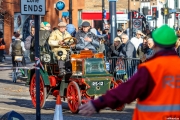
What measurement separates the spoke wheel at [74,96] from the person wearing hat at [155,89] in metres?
7.89

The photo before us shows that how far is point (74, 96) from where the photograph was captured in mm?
13633

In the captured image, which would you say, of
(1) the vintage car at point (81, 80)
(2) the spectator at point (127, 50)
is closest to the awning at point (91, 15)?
(2) the spectator at point (127, 50)

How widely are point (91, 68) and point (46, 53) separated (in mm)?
1497

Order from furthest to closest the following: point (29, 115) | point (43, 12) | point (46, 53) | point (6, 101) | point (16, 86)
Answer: point (16, 86) < point (6, 101) < point (46, 53) < point (29, 115) < point (43, 12)

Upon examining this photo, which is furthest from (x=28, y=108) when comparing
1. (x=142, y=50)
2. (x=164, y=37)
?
(x=164, y=37)

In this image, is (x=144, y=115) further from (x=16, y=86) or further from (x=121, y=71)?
(x=16, y=86)

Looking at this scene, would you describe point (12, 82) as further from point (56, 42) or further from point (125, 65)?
point (56, 42)

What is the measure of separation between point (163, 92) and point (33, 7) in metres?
5.62

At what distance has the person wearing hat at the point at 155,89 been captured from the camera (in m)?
5.32

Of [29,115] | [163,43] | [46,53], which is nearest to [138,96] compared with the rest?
[163,43]

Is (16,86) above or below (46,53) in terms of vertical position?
below

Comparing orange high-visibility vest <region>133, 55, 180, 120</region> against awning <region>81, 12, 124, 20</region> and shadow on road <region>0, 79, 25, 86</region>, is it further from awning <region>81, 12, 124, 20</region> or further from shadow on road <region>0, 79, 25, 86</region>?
awning <region>81, 12, 124, 20</region>

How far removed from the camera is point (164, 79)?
5355mm

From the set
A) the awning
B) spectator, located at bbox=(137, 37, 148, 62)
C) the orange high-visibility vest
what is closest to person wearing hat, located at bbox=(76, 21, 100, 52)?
spectator, located at bbox=(137, 37, 148, 62)
